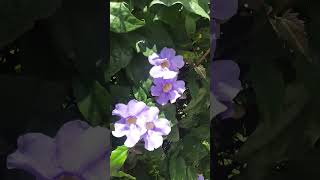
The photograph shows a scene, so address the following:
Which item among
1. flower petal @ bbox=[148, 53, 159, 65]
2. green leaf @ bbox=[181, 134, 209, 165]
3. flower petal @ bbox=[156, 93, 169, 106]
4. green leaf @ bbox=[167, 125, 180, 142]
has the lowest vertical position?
green leaf @ bbox=[181, 134, 209, 165]

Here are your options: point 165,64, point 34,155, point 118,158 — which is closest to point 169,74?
point 165,64

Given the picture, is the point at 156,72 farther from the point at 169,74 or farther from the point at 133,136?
the point at 133,136

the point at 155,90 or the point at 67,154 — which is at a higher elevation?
the point at 155,90

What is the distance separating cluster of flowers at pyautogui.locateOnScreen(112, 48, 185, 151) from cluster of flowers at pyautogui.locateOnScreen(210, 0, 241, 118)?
85 mm

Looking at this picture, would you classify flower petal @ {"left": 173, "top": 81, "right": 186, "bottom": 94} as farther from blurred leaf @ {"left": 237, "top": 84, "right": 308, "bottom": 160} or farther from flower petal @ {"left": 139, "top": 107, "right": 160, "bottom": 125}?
blurred leaf @ {"left": 237, "top": 84, "right": 308, "bottom": 160}

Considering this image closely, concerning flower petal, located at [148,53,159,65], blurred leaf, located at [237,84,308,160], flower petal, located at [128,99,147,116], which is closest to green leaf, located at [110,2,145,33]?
flower petal, located at [148,53,159,65]

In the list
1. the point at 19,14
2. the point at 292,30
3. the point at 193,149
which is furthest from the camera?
the point at 193,149

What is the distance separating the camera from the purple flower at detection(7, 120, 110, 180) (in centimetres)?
124

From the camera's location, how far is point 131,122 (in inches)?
51.9

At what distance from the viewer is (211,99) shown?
1.35 metres

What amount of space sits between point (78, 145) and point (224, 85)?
1.30ft

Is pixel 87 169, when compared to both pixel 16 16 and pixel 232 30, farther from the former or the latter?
pixel 232 30

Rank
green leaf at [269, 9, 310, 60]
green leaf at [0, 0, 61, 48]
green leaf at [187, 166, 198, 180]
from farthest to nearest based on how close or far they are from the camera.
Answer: green leaf at [187, 166, 198, 180], green leaf at [269, 9, 310, 60], green leaf at [0, 0, 61, 48]

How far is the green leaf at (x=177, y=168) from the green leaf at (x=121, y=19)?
0.37 meters
